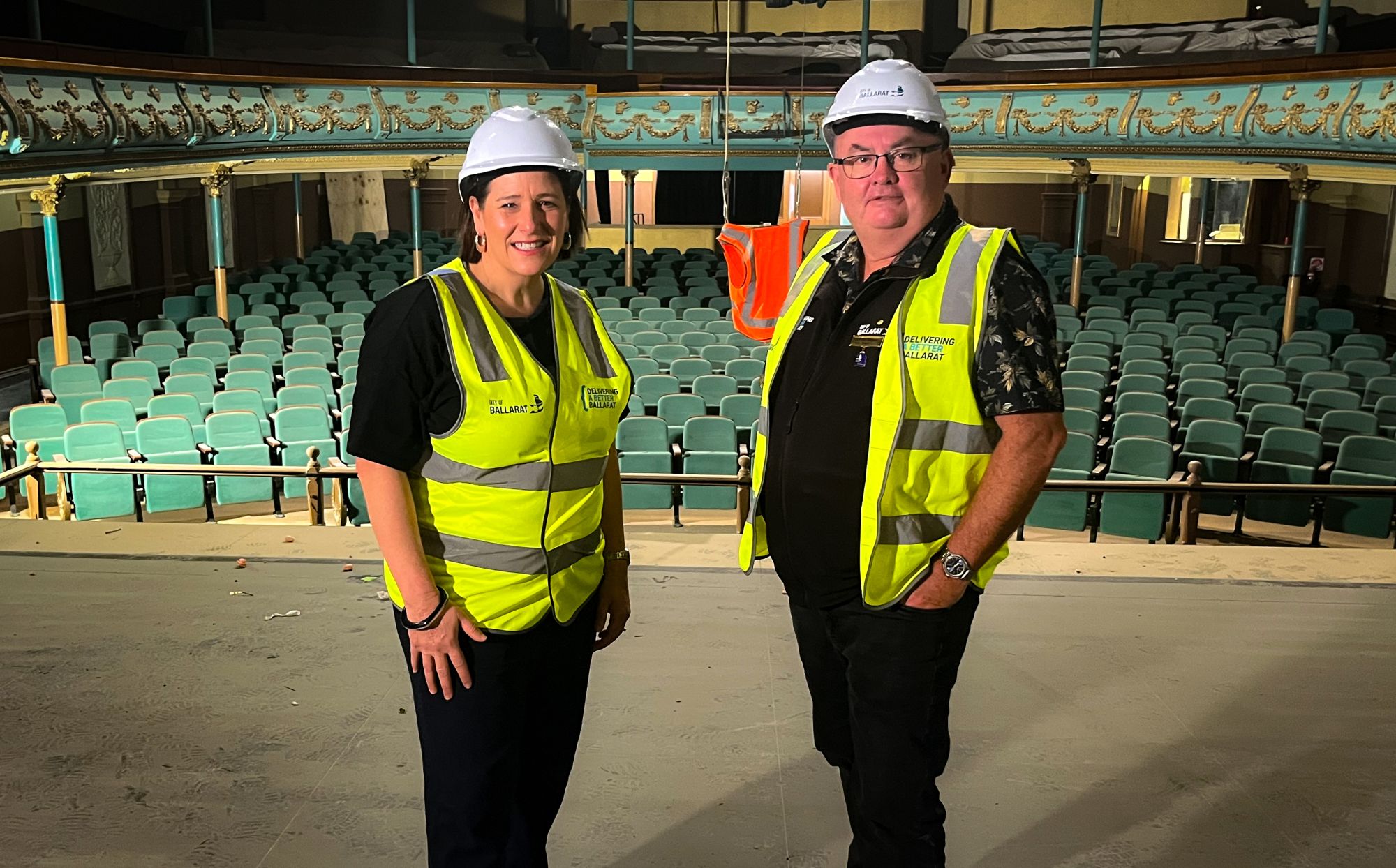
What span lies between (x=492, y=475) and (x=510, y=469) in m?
0.04

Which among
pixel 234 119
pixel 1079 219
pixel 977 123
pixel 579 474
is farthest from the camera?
pixel 1079 219

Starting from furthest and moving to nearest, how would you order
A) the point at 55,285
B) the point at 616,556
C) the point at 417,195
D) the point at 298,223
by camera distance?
the point at 298,223 < the point at 417,195 < the point at 55,285 < the point at 616,556

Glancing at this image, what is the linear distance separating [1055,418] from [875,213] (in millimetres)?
541

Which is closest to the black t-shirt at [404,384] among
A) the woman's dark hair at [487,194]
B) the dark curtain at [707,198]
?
the woman's dark hair at [487,194]

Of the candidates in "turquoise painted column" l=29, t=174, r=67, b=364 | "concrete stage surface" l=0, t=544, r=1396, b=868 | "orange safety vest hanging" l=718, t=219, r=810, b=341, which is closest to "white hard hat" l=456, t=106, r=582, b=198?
"concrete stage surface" l=0, t=544, r=1396, b=868

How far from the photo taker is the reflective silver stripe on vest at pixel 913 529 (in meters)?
2.25

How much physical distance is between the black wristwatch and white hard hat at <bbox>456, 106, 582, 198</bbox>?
104cm

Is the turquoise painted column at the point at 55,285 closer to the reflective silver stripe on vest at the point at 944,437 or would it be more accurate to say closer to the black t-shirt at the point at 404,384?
the black t-shirt at the point at 404,384

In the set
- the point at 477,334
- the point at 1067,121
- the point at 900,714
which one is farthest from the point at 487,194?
the point at 1067,121

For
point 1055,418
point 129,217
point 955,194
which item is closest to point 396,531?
point 1055,418

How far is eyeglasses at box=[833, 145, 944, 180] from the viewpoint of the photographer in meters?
2.28

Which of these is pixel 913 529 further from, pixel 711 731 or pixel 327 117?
pixel 327 117

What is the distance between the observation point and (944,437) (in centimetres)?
226

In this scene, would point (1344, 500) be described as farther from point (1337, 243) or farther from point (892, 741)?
point (1337, 243)
